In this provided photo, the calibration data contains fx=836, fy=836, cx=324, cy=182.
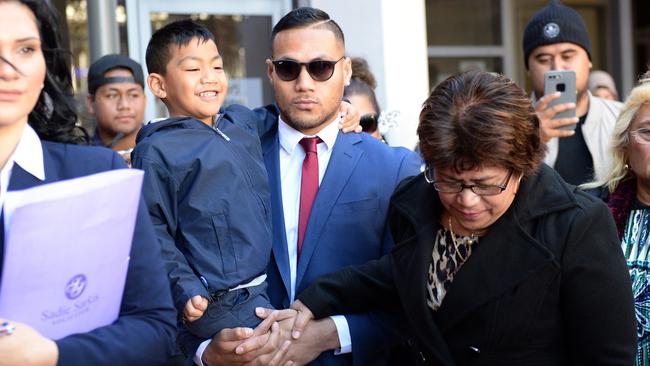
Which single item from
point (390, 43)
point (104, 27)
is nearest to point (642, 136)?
point (390, 43)

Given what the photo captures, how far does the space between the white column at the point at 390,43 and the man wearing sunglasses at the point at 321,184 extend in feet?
10.5

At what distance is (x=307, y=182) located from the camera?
3.19m

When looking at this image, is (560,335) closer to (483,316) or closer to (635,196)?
(483,316)

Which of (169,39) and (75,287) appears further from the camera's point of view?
(169,39)

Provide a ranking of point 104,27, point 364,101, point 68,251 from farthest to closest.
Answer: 1. point 104,27
2. point 364,101
3. point 68,251

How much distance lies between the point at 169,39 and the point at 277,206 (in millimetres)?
794

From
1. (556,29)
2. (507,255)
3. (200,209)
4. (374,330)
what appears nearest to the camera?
(507,255)

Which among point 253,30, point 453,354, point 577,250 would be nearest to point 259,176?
point 453,354

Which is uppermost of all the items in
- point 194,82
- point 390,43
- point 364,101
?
point 390,43

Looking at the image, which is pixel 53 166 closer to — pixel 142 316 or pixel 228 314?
pixel 142 316

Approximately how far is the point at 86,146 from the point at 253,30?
537 cm

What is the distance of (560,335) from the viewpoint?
249 cm

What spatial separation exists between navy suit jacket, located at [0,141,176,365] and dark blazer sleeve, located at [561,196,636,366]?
1152 millimetres

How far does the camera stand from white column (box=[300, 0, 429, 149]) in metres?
6.54
